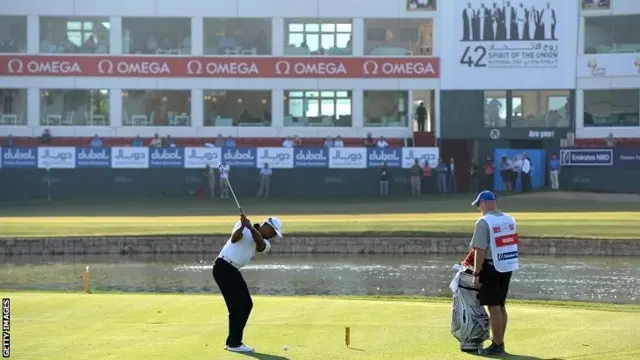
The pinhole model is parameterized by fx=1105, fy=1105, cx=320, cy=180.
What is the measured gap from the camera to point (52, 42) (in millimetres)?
56469

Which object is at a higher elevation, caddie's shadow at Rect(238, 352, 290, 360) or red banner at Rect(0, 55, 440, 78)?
red banner at Rect(0, 55, 440, 78)

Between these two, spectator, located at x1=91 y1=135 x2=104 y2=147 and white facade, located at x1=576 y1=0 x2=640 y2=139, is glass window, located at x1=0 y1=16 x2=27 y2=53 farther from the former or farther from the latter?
white facade, located at x1=576 y1=0 x2=640 y2=139

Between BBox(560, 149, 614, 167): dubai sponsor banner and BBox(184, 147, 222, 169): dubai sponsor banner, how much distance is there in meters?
16.0

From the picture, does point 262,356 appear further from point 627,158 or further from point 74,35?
point 74,35

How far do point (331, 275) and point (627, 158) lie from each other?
27.2 meters

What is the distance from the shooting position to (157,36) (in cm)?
5697

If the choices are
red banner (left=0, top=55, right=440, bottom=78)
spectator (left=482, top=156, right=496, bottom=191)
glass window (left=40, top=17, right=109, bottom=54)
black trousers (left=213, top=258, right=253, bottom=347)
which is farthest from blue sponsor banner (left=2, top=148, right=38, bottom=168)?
black trousers (left=213, top=258, right=253, bottom=347)

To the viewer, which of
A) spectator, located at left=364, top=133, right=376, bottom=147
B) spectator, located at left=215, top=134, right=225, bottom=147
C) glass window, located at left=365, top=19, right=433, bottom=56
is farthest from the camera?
glass window, located at left=365, top=19, right=433, bottom=56

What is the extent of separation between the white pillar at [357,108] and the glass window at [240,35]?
497 cm

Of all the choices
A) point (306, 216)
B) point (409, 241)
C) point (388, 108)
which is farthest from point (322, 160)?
point (409, 241)

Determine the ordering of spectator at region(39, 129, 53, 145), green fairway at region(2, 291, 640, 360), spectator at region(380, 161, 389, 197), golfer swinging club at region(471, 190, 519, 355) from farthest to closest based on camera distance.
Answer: spectator at region(39, 129, 53, 145)
spectator at region(380, 161, 389, 197)
green fairway at region(2, 291, 640, 360)
golfer swinging club at region(471, 190, 519, 355)

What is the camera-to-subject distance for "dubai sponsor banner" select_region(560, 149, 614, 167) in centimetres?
5006

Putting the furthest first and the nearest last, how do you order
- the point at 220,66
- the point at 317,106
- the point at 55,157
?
the point at 220,66 < the point at 317,106 < the point at 55,157

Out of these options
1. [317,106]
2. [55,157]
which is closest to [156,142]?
[55,157]
